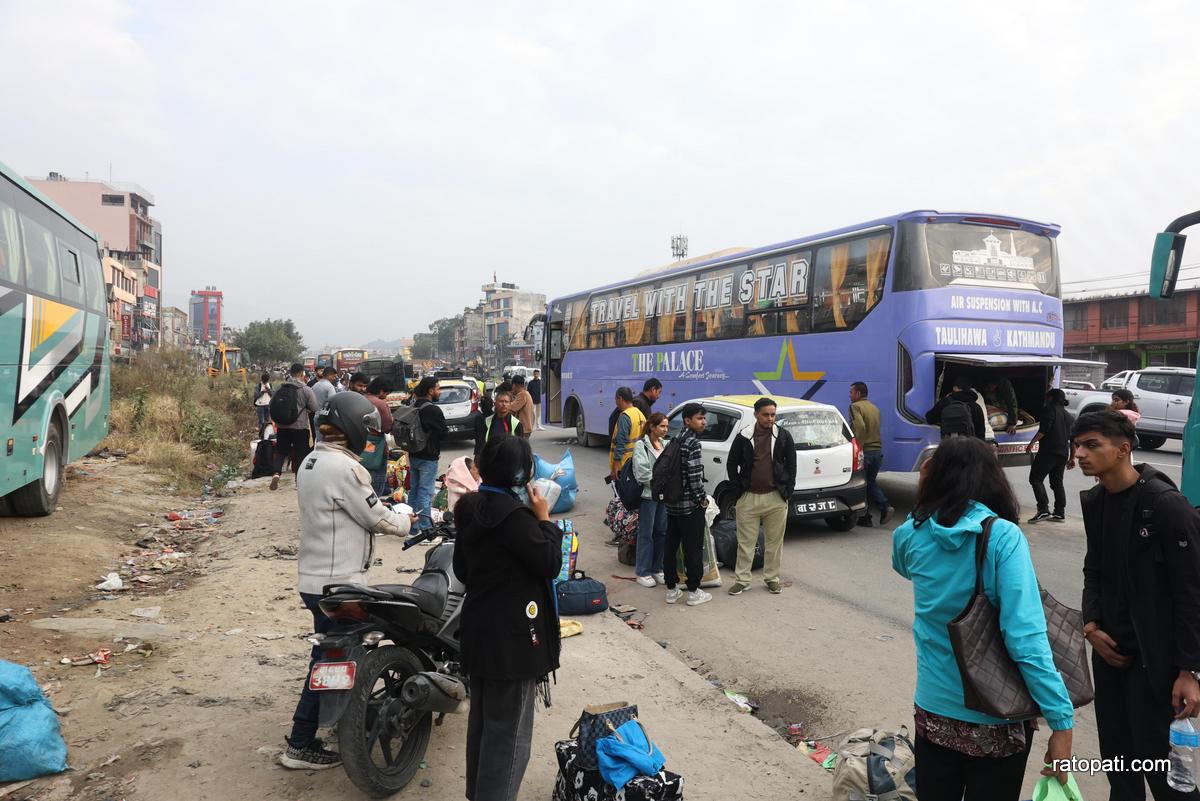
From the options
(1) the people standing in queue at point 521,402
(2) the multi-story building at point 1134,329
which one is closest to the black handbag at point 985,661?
(1) the people standing in queue at point 521,402

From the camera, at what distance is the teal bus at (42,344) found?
782 centimetres

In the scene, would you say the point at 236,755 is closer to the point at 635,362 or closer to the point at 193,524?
the point at 193,524

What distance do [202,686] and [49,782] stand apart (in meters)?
1.15

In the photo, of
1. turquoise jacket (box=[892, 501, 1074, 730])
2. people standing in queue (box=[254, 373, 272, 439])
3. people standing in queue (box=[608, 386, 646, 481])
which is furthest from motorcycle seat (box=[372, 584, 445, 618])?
people standing in queue (box=[254, 373, 272, 439])

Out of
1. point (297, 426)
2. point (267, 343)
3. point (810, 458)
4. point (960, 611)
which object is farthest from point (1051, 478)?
point (267, 343)

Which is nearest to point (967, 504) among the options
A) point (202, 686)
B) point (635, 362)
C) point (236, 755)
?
point (236, 755)

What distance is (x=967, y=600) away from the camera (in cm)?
244

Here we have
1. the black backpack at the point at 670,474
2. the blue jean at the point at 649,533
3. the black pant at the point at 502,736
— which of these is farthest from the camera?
the blue jean at the point at 649,533

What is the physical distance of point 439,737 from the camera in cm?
417

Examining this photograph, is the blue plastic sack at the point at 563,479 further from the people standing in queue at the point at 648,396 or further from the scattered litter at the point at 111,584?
the scattered litter at the point at 111,584

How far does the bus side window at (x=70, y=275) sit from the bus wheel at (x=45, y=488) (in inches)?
63.2

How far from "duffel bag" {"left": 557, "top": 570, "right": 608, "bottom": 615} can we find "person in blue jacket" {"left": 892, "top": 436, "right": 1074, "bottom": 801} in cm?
408

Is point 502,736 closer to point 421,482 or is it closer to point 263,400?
point 421,482

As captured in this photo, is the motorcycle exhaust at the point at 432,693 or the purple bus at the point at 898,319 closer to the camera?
the motorcycle exhaust at the point at 432,693
